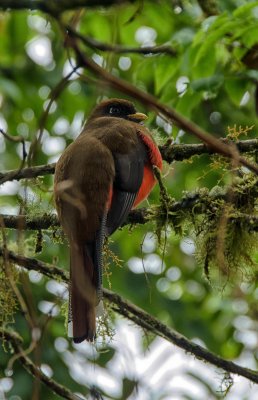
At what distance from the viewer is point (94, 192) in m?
4.06

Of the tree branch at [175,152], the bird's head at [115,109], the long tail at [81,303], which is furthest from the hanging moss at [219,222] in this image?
the bird's head at [115,109]

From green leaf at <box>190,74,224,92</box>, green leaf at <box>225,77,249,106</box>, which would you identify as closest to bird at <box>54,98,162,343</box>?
green leaf at <box>190,74,224,92</box>

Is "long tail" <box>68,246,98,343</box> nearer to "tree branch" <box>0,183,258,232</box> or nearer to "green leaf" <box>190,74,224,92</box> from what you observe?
"tree branch" <box>0,183,258,232</box>

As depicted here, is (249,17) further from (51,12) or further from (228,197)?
(51,12)

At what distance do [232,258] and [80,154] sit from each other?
0.99m

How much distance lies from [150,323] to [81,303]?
37 cm

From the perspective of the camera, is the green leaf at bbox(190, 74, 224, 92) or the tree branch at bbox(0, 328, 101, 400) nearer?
the tree branch at bbox(0, 328, 101, 400)

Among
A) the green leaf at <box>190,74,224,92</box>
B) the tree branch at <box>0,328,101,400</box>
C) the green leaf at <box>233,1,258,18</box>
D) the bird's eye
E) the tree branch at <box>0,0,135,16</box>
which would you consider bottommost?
the tree branch at <box>0,328,101,400</box>

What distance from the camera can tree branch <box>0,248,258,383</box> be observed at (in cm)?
372

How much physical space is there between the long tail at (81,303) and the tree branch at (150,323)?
0.17m

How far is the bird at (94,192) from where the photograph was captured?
365 centimetres

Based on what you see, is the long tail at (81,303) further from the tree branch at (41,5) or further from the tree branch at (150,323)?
the tree branch at (41,5)

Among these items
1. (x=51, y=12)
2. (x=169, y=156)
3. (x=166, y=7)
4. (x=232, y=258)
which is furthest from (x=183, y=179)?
(x=51, y=12)

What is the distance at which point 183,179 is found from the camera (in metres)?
6.52
